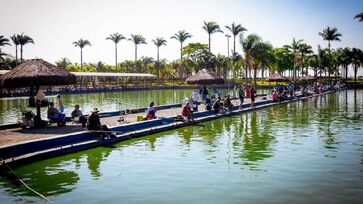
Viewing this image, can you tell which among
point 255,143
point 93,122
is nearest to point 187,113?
point 255,143

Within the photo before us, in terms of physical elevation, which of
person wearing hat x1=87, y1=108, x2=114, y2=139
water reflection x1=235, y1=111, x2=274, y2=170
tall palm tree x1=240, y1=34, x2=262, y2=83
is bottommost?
water reflection x1=235, y1=111, x2=274, y2=170

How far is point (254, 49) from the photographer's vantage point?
73812mm

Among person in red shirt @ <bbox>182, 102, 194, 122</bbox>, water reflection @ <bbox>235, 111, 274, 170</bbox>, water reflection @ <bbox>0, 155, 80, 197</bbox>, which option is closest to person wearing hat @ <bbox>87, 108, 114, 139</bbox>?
water reflection @ <bbox>0, 155, 80, 197</bbox>

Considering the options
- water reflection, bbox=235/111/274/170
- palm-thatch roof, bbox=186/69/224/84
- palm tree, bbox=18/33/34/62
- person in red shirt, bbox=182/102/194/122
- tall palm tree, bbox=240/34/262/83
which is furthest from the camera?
palm tree, bbox=18/33/34/62

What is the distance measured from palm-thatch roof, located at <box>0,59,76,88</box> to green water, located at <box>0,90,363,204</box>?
5.46 m

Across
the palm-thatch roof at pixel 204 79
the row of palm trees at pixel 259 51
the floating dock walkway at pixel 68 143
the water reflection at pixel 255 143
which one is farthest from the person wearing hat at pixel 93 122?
the row of palm trees at pixel 259 51

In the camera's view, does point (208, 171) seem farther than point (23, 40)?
No

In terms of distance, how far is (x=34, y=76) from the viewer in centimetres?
1838

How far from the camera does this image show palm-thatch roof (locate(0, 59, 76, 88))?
60.8 feet

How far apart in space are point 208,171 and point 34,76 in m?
10.9

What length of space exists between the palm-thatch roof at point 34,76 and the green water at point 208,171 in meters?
5.46

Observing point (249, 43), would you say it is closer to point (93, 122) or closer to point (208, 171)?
point (93, 122)

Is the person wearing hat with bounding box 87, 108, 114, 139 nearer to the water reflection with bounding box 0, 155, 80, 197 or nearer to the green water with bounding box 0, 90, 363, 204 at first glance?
the green water with bounding box 0, 90, 363, 204

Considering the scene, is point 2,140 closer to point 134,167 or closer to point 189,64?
point 134,167
